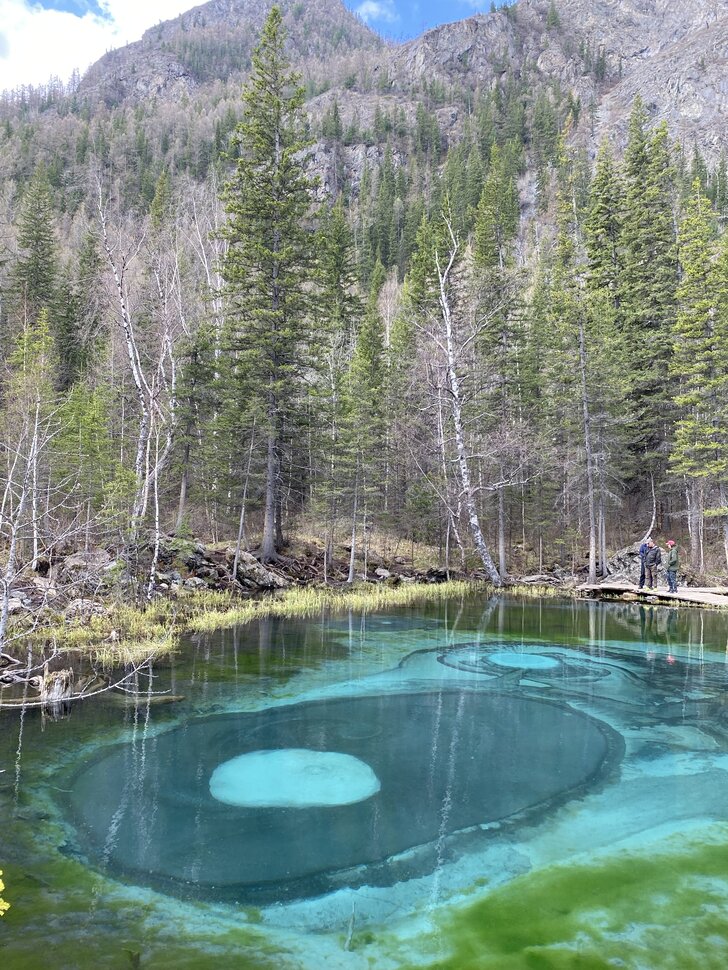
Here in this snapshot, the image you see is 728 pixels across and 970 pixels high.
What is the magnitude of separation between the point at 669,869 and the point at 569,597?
16.5 meters

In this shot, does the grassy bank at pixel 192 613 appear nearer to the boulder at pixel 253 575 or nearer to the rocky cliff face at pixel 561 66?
the boulder at pixel 253 575

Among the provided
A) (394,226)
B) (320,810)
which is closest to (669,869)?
(320,810)

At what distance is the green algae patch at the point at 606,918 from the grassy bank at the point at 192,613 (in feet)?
16.3

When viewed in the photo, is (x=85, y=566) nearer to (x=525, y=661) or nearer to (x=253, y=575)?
(x=253, y=575)

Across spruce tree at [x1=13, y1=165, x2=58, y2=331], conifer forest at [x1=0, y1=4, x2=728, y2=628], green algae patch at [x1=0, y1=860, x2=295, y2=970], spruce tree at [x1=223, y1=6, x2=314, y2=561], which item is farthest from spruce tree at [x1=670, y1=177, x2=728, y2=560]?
spruce tree at [x1=13, y1=165, x2=58, y2=331]

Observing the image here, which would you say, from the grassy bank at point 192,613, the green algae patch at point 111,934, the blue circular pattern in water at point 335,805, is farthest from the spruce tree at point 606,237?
the green algae patch at point 111,934

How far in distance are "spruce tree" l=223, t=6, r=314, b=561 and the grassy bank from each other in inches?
155

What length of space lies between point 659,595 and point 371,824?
52.8ft

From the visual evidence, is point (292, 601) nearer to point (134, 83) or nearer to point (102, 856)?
point (102, 856)

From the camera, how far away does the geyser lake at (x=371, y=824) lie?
10.7 feet

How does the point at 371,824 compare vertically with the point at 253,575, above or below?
below

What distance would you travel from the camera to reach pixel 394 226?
219 ft

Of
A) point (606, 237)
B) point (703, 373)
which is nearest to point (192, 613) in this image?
point (703, 373)

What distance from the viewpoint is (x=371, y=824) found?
468cm
